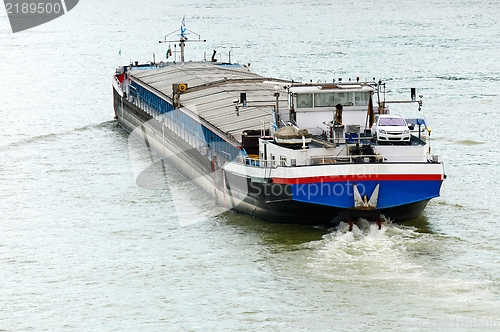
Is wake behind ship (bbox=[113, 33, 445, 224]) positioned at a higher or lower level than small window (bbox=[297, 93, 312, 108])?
lower

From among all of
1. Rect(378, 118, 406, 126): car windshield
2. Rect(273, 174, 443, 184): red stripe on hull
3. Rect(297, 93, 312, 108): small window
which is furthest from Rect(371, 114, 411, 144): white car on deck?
Rect(297, 93, 312, 108): small window

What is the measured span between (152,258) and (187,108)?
1494 cm

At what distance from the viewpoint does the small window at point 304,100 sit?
34.6m

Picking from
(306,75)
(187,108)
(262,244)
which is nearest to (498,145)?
(187,108)

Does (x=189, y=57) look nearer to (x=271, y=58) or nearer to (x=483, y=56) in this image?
(x=271, y=58)

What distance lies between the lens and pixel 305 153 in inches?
1233

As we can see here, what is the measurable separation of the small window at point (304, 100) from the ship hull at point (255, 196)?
363 centimetres

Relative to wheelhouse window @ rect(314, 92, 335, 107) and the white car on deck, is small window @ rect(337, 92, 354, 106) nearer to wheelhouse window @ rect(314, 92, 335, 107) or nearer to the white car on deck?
wheelhouse window @ rect(314, 92, 335, 107)

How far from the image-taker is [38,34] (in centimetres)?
13475

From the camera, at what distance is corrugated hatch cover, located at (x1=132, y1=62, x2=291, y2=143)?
129ft

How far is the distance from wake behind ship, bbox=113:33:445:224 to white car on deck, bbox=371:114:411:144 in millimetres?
34

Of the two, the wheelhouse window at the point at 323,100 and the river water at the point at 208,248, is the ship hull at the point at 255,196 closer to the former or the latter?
the river water at the point at 208,248

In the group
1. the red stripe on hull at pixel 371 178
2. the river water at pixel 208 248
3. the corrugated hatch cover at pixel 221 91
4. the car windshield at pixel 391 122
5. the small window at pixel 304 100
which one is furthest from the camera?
the corrugated hatch cover at pixel 221 91

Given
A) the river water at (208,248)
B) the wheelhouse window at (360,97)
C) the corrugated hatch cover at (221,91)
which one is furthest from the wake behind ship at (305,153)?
Result: the river water at (208,248)
